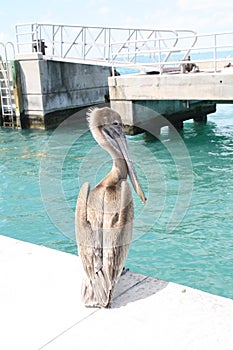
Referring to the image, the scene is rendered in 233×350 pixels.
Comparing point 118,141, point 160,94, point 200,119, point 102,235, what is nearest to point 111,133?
point 118,141

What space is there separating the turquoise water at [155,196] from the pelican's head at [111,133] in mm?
2388

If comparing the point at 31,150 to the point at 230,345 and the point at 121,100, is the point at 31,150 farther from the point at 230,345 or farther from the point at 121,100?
the point at 230,345

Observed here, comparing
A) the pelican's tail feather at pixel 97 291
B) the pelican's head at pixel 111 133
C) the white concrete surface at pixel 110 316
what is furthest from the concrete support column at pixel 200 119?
the pelican's tail feather at pixel 97 291

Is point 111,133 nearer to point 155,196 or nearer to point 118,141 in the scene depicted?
point 118,141

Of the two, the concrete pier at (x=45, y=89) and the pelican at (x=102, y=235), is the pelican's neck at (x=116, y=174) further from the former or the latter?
the concrete pier at (x=45, y=89)

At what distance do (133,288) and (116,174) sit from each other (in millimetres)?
1080

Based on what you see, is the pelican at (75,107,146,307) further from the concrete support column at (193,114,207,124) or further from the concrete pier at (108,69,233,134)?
the concrete support column at (193,114,207,124)

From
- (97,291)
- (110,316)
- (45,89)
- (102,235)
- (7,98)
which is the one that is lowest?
(110,316)

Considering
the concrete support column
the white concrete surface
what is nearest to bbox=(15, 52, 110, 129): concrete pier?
the concrete support column

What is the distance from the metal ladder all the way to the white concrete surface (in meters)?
15.7

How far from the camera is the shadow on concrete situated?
156 inches

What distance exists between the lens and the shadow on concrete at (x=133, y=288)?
156 inches

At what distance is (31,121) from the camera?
19.2 metres

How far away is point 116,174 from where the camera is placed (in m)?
3.99
